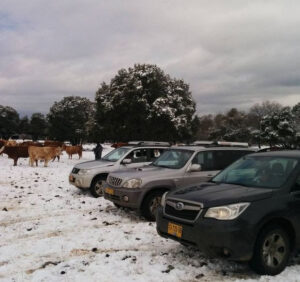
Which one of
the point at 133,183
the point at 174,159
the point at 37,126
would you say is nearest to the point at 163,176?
the point at 133,183

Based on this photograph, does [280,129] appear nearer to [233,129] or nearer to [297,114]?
[297,114]

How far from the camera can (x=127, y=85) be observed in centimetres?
4016

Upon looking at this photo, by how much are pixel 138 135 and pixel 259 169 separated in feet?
110

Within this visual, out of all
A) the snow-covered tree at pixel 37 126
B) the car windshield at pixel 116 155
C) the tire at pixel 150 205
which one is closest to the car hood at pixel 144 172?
the tire at pixel 150 205

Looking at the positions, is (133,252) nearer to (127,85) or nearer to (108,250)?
(108,250)

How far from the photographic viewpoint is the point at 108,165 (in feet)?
40.4

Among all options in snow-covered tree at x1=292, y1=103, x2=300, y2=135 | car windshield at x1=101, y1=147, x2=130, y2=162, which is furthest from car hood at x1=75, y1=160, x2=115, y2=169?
snow-covered tree at x1=292, y1=103, x2=300, y2=135

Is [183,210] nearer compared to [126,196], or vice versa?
[183,210]

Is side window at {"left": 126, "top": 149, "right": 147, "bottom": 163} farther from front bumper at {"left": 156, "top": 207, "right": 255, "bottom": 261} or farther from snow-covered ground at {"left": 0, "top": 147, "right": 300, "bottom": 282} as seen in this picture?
front bumper at {"left": 156, "top": 207, "right": 255, "bottom": 261}

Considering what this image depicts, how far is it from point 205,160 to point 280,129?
48434mm

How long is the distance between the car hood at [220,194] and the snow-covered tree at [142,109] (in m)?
31.7

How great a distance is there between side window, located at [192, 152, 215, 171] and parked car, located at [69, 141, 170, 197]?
2750 mm

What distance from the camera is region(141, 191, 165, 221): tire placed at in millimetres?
9102

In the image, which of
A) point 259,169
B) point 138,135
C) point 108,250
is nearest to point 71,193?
point 108,250
